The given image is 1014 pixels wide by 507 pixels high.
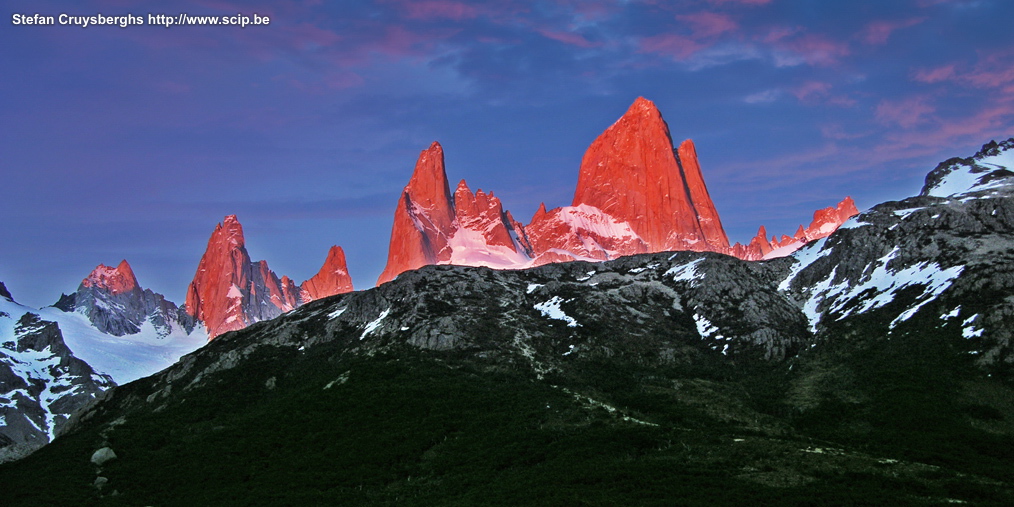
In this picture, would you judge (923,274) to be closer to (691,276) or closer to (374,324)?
(691,276)

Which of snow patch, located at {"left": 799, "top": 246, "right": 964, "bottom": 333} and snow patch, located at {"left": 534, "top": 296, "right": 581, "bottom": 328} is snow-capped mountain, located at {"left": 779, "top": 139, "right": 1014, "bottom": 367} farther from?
snow patch, located at {"left": 534, "top": 296, "right": 581, "bottom": 328}

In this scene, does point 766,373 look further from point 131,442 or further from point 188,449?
point 131,442

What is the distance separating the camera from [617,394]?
12412 centimetres

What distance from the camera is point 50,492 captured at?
102m

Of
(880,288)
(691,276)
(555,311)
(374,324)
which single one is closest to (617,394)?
(555,311)

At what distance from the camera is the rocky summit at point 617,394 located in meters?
84.7

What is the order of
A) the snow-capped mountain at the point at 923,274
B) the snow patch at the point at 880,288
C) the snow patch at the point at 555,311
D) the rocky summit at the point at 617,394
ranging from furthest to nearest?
the snow patch at the point at 555,311 → the snow patch at the point at 880,288 → the snow-capped mountain at the point at 923,274 → the rocky summit at the point at 617,394

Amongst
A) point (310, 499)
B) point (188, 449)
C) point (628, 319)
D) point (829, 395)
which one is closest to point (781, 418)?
point (829, 395)

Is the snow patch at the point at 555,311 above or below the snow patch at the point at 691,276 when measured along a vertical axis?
below

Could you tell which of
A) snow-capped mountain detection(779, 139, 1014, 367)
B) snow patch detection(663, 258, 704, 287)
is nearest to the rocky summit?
snow-capped mountain detection(779, 139, 1014, 367)

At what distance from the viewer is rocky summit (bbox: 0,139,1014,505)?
278 ft

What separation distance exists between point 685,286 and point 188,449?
404 feet

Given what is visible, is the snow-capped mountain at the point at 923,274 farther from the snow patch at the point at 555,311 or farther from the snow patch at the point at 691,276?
the snow patch at the point at 555,311

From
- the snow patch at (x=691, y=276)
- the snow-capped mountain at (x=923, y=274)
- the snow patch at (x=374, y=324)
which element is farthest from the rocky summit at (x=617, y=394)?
the snow patch at (x=374, y=324)
